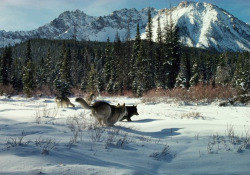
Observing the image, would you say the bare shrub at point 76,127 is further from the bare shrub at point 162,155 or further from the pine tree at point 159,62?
the pine tree at point 159,62

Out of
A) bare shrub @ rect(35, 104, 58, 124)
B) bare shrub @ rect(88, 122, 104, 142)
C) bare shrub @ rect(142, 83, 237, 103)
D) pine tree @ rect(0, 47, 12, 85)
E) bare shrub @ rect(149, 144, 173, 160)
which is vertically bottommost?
bare shrub @ rect(149, 144, 173, 160)

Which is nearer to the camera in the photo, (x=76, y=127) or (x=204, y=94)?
(x=76, y=127)

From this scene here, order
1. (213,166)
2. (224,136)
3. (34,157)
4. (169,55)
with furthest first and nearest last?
(169,55), (224,136), (213,166), (34,157)

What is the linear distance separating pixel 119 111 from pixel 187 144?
331 cm

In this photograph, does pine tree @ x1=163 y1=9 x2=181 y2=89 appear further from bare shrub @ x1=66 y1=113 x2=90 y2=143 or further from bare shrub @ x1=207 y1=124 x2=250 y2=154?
bare shrub @ x1=207 y1=124 x2=250 y2=154

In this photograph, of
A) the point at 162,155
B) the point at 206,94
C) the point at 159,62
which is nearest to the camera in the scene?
the point at 162,155

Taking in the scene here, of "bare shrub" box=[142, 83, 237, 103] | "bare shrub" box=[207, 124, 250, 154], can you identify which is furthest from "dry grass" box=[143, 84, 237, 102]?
"bare shrub" box=[207, 124, 250, 154]

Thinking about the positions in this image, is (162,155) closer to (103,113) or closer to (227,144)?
(227,144)

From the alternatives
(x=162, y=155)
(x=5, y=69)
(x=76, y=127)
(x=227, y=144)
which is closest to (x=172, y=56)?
(x=5, y=69)

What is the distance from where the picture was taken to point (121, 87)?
43594mm

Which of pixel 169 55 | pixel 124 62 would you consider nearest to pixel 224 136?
pixel 169 55

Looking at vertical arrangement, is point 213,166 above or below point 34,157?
below

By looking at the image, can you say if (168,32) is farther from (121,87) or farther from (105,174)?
(105,174)

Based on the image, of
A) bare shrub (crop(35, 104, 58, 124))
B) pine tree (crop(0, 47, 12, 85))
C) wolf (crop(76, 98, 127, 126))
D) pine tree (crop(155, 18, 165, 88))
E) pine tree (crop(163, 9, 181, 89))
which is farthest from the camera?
pine tree (crop(0, 47, 12, 85))
